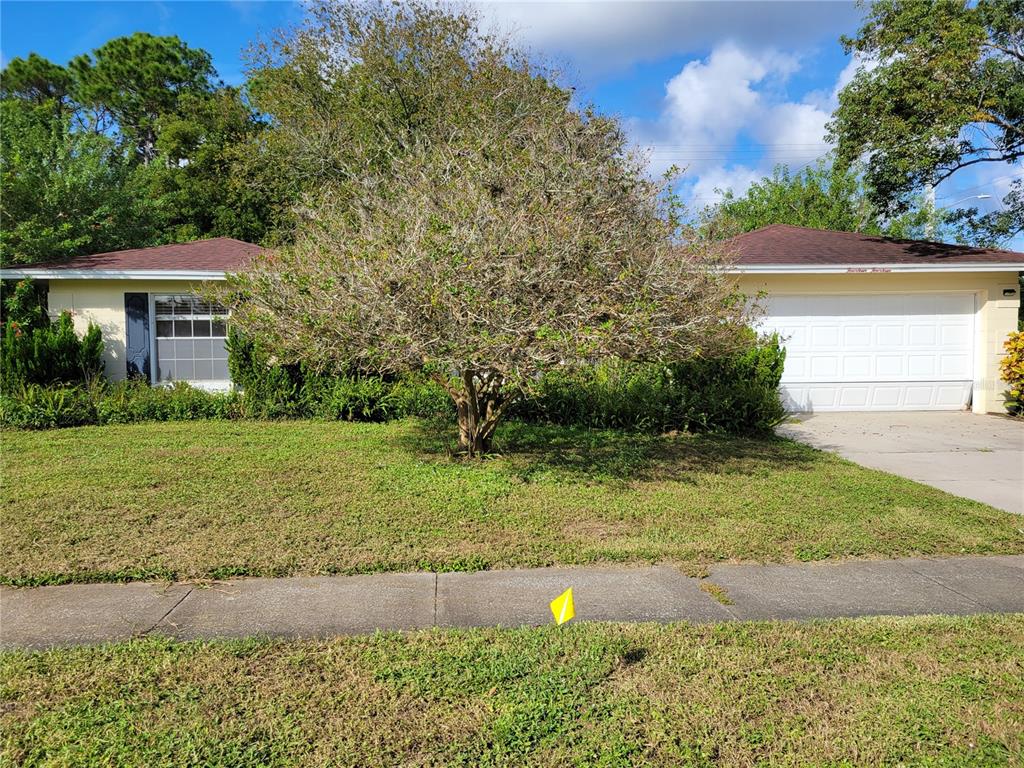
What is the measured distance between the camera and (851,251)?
1302 cm

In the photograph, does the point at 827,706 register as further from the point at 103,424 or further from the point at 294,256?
the point at 103,424

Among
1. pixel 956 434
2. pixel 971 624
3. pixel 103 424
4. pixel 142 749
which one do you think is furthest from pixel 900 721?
pixel 103 424

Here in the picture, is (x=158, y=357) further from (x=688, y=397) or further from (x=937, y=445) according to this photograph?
(x=937, y=445)

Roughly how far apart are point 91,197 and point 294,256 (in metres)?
13.0

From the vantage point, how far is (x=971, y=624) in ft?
12.6

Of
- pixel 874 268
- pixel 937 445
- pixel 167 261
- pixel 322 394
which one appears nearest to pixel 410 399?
pixel 322 394

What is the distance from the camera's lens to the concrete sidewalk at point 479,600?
3844 mm

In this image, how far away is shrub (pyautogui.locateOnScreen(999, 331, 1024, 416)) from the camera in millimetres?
11992

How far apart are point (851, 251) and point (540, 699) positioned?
12.5 metres

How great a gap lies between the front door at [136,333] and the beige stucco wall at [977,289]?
1073cm

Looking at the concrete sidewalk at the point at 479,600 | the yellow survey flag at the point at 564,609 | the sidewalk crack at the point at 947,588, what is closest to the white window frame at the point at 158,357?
the concrete sidewalk at the point at 479,600

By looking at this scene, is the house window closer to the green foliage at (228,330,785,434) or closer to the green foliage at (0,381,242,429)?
the green foliage at (0,381,242,429)

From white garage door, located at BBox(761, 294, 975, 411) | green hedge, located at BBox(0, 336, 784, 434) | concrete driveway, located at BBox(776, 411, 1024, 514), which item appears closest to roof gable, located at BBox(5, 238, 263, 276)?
green hedge, located at BBox(0, 336, 784, 434)

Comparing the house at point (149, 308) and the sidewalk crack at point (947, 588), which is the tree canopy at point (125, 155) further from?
the sidewalk crack at point (947, 588)
